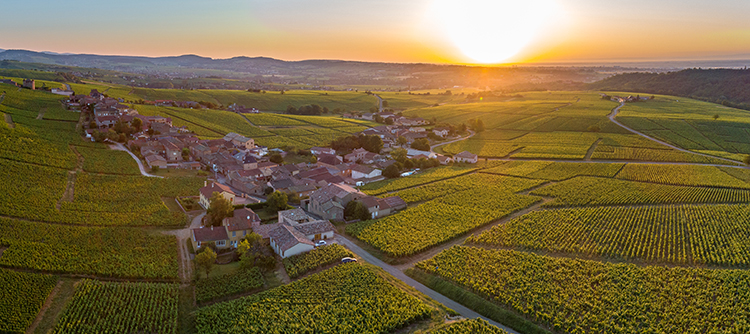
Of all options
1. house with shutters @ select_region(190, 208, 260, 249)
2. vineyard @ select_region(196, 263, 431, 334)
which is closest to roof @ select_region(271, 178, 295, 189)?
house with shutters @ select_region(190, 208, 260, 249)

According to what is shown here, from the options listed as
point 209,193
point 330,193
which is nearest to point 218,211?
point 209,193

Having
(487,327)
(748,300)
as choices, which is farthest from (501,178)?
(487,327)

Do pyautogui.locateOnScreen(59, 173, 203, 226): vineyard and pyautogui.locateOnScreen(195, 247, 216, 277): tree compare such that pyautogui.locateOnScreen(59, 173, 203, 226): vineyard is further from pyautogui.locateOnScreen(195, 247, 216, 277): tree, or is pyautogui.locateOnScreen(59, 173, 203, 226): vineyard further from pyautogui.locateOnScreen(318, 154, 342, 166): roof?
pyautogui.locateOnScreen(318, 154, 342, 166): roof

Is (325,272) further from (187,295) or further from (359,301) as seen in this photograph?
(187,295)

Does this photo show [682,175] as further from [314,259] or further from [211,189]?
[211,189]

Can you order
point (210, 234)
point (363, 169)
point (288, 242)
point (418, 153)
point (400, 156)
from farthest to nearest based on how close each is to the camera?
point (418, 153) < point (400, 156) < point (363, 169) < point (210, 234) < point (288, 242)

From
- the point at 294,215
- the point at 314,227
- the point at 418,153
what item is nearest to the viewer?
the point at 314,227
